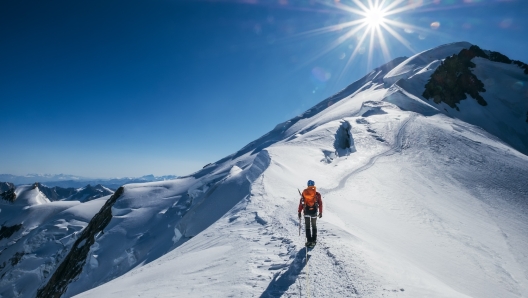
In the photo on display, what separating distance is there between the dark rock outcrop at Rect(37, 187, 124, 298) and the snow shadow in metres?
34.8

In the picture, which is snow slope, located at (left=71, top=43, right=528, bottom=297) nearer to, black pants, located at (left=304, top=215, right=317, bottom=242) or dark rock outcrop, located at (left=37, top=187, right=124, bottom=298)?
black pants, located at (left=304, top=215, right=317, bottom=242)

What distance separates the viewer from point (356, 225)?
9992 mm

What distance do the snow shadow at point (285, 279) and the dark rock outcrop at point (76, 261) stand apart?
1369 inches

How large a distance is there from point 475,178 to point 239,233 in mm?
20258

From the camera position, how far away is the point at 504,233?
43.7 feet

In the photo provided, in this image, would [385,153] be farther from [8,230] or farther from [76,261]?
[8,230]

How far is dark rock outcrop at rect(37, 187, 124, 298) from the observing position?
102 ft

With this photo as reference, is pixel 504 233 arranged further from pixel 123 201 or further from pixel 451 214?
pixel 123 201

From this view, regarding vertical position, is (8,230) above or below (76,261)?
below

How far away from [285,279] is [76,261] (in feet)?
132

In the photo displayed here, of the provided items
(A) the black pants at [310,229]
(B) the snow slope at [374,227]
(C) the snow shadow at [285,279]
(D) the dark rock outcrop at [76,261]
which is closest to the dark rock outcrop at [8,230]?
(D) the dark rock outcrop at [76,261]

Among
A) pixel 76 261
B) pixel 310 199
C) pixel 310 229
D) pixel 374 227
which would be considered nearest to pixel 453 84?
pixel 374 227

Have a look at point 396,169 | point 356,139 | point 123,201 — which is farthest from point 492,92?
point 123,201

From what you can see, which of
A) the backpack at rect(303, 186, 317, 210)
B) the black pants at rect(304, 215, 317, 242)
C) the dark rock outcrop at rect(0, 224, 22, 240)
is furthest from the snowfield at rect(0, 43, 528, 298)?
the dark rock outcrop at rect(0, 224, 22, 240)
